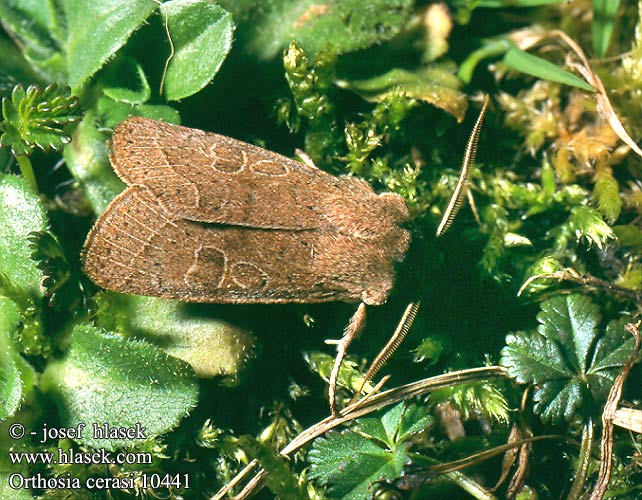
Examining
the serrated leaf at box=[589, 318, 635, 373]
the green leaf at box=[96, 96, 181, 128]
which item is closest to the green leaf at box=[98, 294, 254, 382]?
the green leaf at box=[96, 96, 181, 128]

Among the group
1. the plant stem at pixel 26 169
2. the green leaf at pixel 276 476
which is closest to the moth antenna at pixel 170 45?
the plant stem at pixel 26 169

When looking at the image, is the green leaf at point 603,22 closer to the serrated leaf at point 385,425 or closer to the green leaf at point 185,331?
the serrated leaf at point 385,425

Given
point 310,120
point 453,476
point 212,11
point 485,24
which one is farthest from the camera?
point 485,24

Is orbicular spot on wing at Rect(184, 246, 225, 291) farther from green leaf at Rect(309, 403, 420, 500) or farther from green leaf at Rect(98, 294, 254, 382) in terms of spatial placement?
green leaf at Rect(309, 403, 420, 500)

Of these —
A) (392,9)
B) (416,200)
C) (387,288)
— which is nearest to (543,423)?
(387,288)

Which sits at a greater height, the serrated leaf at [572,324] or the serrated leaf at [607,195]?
the serrated leaf at [607,195]

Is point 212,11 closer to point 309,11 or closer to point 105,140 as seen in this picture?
point 309,11

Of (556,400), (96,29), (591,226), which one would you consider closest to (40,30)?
(96,29)
